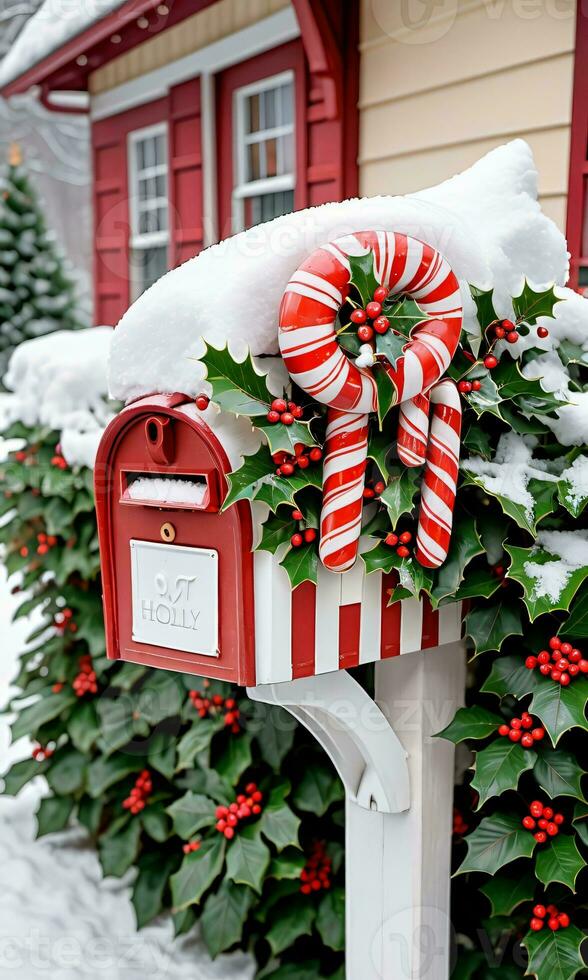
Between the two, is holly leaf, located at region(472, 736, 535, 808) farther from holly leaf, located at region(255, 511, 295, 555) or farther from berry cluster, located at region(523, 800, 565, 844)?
holly leaf, located at region(255, 511, 295, 555)

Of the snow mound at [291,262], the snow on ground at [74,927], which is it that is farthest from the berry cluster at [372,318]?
the snow on ground at [74,927]

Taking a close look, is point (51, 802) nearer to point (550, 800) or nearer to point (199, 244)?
point (550, 800)

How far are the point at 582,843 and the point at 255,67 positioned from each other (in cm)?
339

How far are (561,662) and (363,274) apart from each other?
32.5 inches

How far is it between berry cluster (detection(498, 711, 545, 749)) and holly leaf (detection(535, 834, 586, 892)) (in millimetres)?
191

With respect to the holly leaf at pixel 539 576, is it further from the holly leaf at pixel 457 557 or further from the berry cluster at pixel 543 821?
the berry cluster at pixel 543 821

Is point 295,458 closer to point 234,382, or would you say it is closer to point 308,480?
point 308,480

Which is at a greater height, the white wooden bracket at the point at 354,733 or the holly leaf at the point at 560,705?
the holly leaf at the point at 560,705

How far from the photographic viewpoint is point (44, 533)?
3.01 metres

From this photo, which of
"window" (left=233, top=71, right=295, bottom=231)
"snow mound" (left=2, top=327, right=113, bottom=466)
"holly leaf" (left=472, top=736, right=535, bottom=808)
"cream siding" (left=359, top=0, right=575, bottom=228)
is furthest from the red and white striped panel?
"window" (left=233, top=71, right=295, bottom=231)

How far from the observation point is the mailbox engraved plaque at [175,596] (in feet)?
5.08

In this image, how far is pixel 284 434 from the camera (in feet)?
4.66

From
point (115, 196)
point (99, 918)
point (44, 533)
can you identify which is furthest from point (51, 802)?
point (115, 196)

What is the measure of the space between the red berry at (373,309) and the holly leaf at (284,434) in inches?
8.4
